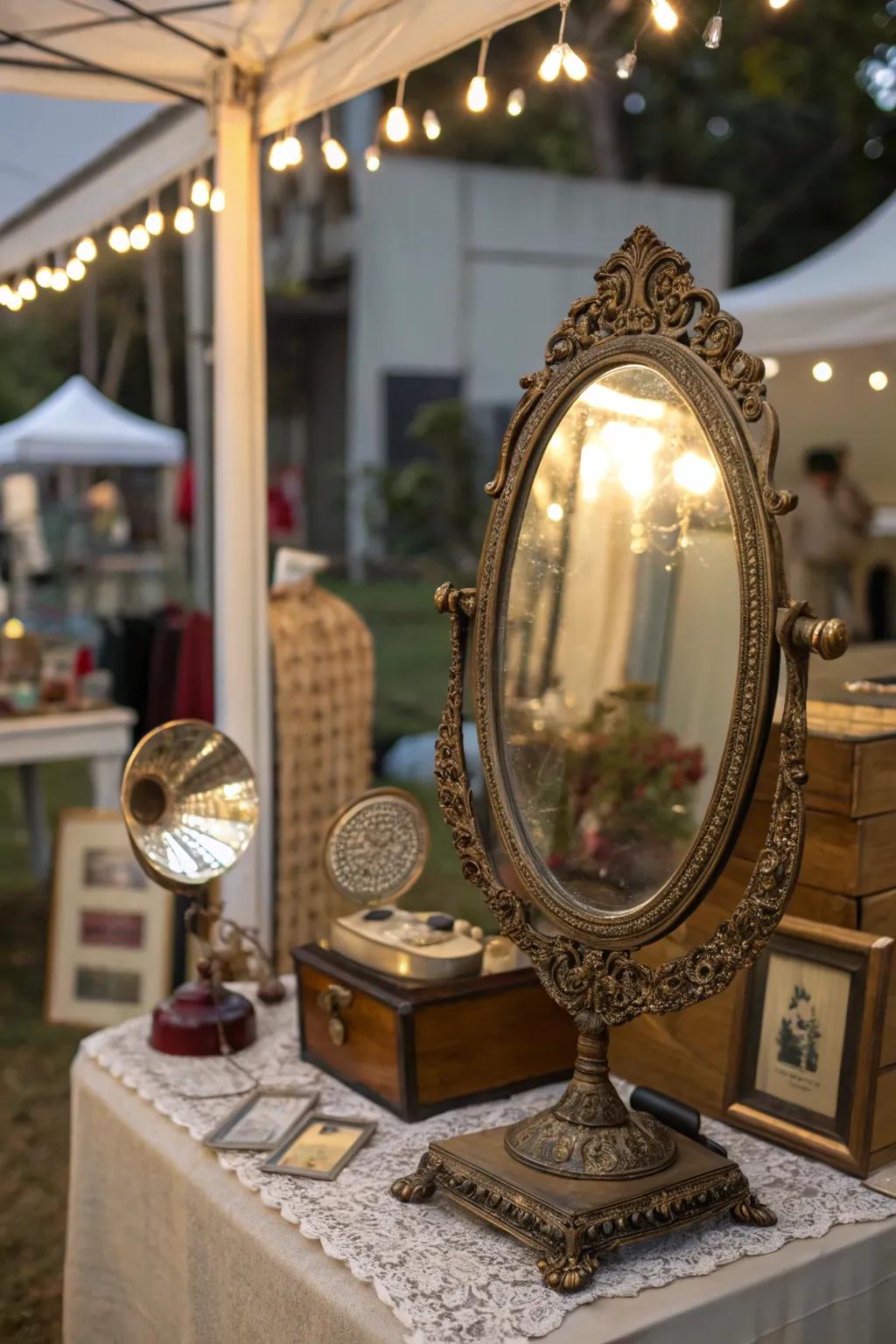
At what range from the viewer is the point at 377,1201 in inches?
70.4

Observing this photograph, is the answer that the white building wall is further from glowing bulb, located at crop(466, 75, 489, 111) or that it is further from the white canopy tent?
glowing bulb, located at crop(466, 75, 489, 111)

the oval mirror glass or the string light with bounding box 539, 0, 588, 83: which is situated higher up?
the string light with bounding box 539, 0, 588, 83

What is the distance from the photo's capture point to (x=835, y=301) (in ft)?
19.6

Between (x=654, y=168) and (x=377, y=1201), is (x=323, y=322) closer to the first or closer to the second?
(x=654, y=168)

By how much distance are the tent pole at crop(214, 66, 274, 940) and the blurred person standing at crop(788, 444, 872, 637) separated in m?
4.62

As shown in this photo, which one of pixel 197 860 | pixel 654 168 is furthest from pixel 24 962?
pixel 654 168

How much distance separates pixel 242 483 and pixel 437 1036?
66.3 inches

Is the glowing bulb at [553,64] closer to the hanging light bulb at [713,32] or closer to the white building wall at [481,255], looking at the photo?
the hanging light bulb at [713,32]

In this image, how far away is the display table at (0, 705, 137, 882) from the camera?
15.6 ft

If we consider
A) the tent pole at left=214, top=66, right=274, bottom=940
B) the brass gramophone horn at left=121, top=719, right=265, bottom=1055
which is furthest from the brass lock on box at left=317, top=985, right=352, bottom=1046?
the tent pole at left=214, top=66, right=274, bottom=940

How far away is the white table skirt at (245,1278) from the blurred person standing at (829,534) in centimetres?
583

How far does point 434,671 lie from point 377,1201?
9.59 metres

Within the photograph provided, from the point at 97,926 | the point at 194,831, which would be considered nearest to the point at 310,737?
the point at 97,926

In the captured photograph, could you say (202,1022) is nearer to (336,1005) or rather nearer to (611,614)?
(336,1005)
